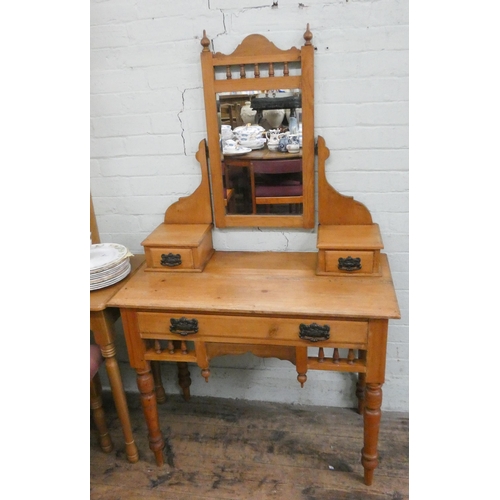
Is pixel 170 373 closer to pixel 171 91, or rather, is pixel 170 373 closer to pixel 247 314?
pixel 247 314

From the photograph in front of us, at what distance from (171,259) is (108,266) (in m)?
0.24

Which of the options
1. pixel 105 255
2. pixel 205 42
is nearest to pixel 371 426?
pixel 105 255

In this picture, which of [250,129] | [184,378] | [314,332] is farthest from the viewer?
[184,378]

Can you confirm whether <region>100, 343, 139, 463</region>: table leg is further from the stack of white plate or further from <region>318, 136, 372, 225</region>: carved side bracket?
<region>318, 136, 372, 225</region>: carved side bracket

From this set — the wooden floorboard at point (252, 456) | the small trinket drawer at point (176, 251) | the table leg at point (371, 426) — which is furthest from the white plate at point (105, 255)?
the table leg at point (371, 426)

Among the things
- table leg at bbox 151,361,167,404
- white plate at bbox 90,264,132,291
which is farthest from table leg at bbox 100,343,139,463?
table leg at bbox 151,361,167,404

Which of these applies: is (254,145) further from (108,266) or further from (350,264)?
(108,266)

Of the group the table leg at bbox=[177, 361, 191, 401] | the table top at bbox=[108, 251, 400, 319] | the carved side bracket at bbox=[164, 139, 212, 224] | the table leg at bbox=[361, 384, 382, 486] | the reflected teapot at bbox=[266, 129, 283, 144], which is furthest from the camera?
the table leg at bbox=[177, 361, 191, 401]

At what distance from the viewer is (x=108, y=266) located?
163 centimetres

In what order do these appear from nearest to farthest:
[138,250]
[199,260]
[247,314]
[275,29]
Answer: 1. [247,314]
2. [275,29]
3. [199,260]
4. [138,250]

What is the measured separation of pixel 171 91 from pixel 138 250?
2.39ft

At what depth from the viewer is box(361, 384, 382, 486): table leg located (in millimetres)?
1541

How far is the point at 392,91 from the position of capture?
5.25 feet

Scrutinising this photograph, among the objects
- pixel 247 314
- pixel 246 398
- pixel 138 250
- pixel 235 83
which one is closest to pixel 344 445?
pixel 246 398
